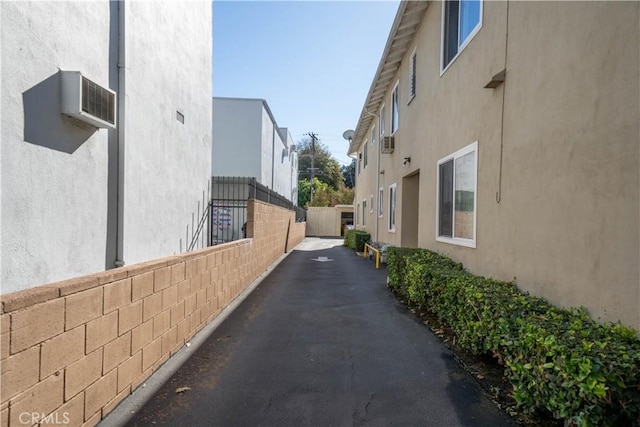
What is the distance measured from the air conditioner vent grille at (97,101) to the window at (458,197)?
15.5ft

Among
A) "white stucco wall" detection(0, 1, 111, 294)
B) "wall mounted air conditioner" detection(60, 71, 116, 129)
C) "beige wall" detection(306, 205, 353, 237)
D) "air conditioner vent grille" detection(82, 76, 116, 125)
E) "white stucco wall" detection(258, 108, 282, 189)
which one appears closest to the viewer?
"white stucco wall" detection(0, 1, 111, 294)

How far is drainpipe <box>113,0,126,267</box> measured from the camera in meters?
4.79

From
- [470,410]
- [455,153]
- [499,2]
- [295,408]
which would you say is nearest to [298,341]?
[295,408]

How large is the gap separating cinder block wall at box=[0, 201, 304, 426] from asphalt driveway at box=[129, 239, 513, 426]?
12.7 inches

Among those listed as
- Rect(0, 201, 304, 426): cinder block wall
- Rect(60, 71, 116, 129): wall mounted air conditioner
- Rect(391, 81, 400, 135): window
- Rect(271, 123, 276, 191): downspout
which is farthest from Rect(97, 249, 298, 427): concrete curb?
Rect(271, 123, 276, 191): downspout

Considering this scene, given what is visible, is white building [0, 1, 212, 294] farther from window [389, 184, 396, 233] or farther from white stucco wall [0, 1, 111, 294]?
window [389, 184, 396, 233]

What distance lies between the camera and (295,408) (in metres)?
3.01

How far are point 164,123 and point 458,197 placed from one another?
16.4 feet

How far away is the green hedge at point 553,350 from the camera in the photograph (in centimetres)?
205

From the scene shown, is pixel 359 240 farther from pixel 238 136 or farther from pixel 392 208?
pixel 238 136

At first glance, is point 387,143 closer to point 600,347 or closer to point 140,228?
point 140,228

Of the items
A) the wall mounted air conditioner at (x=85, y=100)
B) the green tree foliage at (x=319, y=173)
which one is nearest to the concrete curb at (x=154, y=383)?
the wall mounted air conditioner at (x=85, y=100)

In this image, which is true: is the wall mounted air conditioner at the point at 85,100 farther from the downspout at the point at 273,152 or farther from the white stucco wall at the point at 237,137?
the downspout at the point at 273,152

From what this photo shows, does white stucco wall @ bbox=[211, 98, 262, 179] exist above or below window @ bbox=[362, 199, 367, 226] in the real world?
above
